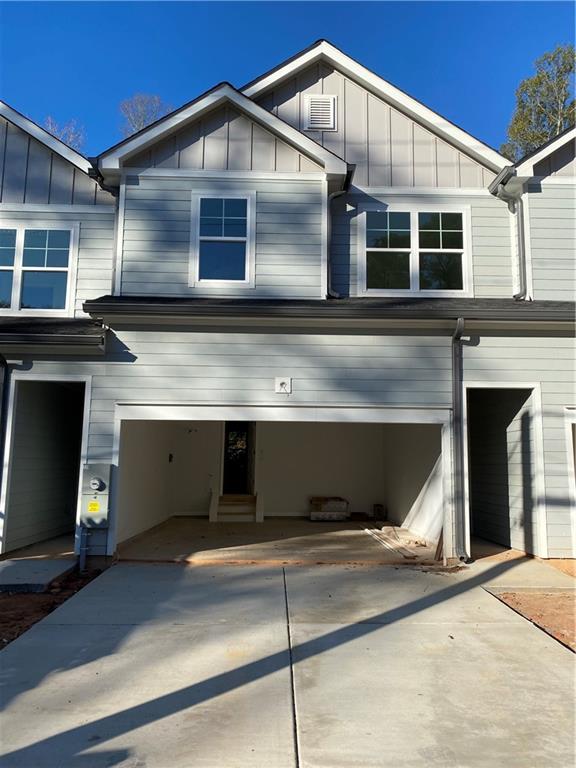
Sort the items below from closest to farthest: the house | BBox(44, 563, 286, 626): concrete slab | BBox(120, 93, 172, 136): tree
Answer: BBox(44, 563, 286, 626): concrete slab, the house, BBox(120, 93, 172, 136): tree

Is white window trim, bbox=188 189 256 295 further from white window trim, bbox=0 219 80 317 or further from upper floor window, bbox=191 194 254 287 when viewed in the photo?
white window trim, bbox=0 219 80 317

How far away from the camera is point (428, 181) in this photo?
8.84m

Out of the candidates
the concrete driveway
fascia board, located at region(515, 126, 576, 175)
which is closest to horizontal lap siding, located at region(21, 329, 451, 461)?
the concrete driveway

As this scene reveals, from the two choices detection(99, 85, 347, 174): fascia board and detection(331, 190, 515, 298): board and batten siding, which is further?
detection(331, 190, 515, 298): board and batten siding

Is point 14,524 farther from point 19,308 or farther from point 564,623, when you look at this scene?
point 564,623

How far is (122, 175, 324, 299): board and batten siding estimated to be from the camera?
7949 millimetres

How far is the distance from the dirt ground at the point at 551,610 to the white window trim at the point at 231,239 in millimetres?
5118

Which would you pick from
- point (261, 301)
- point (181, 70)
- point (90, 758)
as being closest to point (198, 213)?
point (261, 301)

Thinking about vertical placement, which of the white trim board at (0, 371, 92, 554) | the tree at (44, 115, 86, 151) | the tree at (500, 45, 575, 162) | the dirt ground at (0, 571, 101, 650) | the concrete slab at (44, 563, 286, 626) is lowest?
the dirt ground at (0, 571, 101, 650)

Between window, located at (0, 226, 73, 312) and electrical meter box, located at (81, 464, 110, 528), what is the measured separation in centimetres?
268

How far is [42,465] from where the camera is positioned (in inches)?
340

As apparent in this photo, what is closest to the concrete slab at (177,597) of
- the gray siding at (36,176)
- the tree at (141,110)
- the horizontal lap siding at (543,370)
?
the horizontal lap siding at (543,370)

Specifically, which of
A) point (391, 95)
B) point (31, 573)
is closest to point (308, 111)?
point (391, 95)

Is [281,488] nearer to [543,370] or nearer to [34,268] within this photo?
[543,370]
